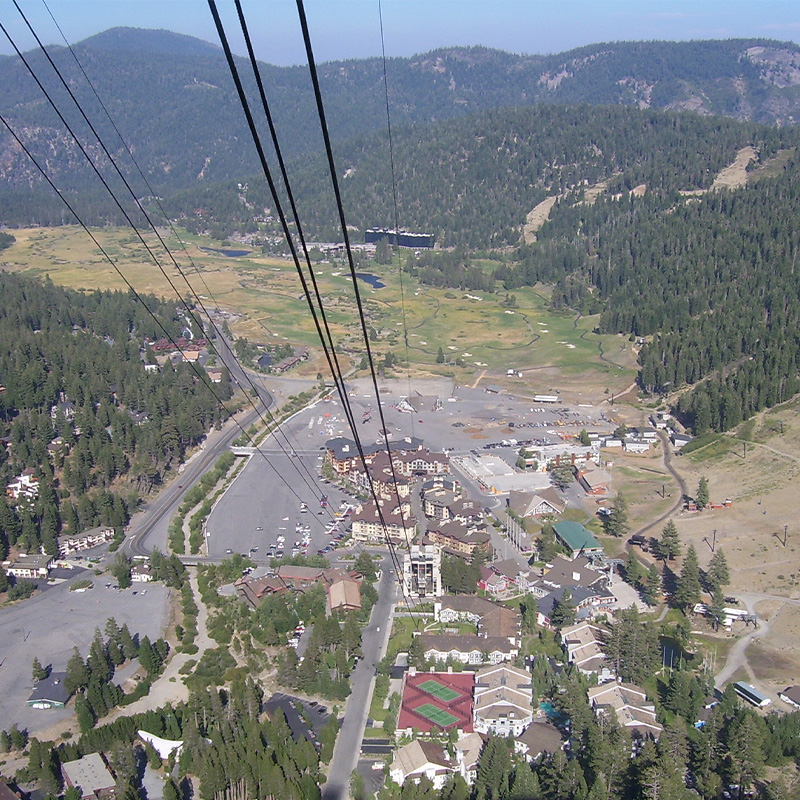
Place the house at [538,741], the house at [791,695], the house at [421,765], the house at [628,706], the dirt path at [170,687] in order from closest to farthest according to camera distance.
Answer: the house at [421,765]
the house at [538,741]
the house at [628,706]
the house at [791,695]
the dirt path at [170,687]

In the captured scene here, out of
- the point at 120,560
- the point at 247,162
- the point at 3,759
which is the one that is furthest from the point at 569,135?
the point at 3,759

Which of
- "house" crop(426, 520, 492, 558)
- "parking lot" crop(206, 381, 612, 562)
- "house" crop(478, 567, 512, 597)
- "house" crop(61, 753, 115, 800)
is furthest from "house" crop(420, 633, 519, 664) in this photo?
"parking lot" crop(206, 381, 612, 562)

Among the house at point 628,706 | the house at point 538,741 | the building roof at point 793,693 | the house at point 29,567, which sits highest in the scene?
the house at point 538,741

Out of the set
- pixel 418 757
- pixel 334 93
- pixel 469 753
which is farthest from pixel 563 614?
pixel 334 93

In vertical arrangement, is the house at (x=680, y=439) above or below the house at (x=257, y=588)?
below

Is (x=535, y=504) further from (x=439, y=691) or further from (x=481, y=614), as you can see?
(x=439, y=691)

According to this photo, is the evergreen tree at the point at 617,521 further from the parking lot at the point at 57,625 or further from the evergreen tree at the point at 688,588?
the parking lot at the point at 57,625

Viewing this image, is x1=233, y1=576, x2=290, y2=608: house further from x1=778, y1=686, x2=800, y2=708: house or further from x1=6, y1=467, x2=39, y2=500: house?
x1=778, y1=686, x2=800, y2=708: house

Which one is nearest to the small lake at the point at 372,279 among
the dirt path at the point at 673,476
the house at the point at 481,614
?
the dirt path at the point at 673,476
